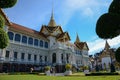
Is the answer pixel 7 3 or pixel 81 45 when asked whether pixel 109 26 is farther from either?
pixel 81 45

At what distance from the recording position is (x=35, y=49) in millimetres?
46094

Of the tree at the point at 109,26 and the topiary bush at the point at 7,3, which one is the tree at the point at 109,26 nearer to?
the tree at the point at 109,26

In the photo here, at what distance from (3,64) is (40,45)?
14319 mm

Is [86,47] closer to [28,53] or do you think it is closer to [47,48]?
[47,48]

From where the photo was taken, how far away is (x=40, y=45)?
47.9m

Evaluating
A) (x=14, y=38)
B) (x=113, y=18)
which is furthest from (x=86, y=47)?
(x=113, y=18)


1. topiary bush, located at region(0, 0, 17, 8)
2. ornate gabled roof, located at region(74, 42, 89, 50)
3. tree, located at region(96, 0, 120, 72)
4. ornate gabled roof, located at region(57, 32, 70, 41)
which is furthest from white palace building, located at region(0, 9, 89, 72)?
tree, located at region(96, 0, 120, 72)

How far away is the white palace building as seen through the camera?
3838 cm

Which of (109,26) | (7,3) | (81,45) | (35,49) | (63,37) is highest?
(63,37)

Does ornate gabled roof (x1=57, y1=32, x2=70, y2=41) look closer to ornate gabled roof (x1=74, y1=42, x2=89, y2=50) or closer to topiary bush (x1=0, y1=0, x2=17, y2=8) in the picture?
ornate gabled roof (x1=74, y1=42, x2=89, y2=50)

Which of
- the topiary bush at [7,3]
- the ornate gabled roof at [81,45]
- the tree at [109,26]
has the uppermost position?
the ornate gabled roof at [81,45]

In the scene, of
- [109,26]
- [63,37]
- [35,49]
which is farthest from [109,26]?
[63,37]

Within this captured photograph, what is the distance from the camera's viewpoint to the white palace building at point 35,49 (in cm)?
3838

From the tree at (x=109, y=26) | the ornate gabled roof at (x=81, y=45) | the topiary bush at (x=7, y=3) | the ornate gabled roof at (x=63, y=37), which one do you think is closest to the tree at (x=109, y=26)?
the tree at (x=109, y=26)
